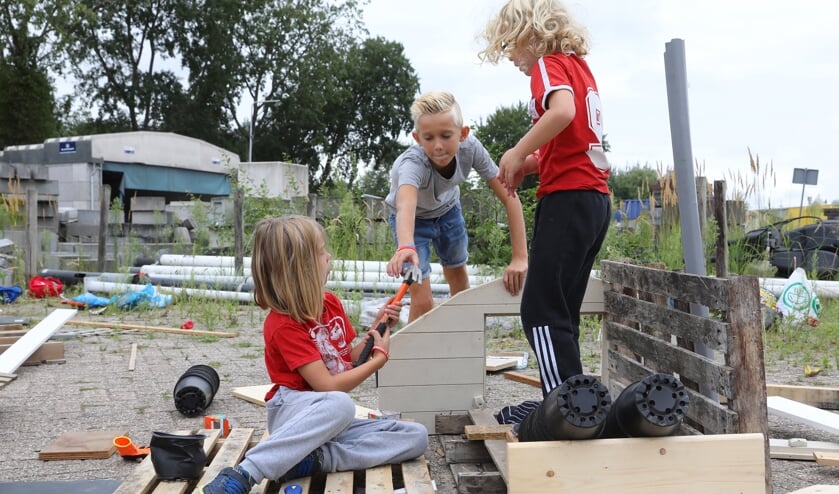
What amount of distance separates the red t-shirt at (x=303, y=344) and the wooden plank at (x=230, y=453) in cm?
27

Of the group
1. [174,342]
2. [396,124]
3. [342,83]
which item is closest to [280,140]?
[342,83]

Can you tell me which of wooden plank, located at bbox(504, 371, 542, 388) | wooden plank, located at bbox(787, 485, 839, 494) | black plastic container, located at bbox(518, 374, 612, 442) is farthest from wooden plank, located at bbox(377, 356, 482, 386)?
wooden plank, located at bbox(787, 485, 839, 494)

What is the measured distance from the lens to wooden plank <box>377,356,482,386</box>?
3.58 meters

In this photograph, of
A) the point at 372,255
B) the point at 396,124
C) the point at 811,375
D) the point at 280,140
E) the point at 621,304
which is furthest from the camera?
the point at 396,124

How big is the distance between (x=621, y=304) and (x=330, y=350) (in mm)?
1374

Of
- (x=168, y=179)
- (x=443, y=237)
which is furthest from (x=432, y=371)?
(x=168, y=179)

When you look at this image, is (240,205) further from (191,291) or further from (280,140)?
(280,140)

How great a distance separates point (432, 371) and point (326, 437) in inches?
39.8

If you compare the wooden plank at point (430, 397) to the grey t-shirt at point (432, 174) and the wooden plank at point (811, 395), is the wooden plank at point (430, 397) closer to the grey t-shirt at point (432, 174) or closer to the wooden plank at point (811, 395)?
the grey t-shirt at point (432, 174)

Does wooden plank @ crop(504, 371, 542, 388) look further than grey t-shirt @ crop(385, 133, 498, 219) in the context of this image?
Yes

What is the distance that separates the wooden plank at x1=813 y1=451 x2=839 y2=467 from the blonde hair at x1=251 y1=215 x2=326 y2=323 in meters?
2.14

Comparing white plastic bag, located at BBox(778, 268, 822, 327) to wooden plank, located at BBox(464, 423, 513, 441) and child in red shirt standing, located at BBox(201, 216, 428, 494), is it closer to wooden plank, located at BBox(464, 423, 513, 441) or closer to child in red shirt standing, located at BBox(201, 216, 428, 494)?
wooden plank, located at BBox(464, 423, 513, 441)

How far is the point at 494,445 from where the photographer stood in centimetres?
299

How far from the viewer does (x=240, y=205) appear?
1041 cm
